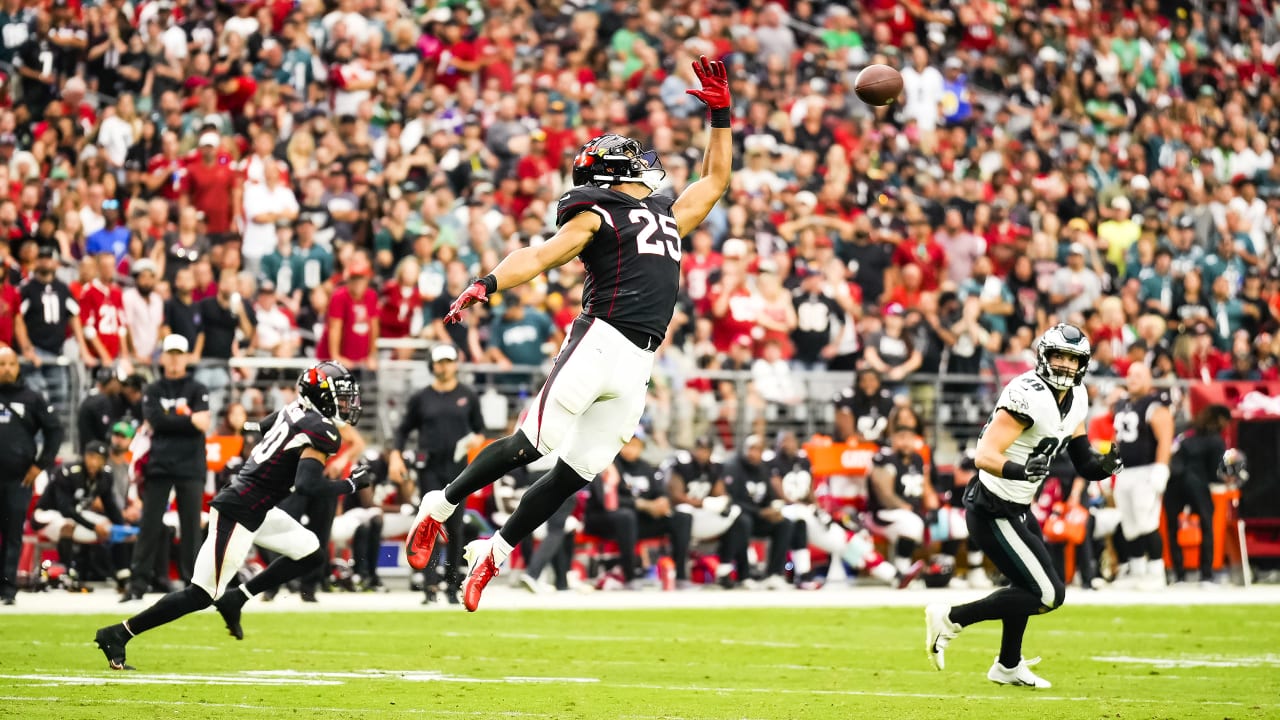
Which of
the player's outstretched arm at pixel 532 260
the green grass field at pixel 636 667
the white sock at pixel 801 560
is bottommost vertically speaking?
the green grass field at pixel 636 667

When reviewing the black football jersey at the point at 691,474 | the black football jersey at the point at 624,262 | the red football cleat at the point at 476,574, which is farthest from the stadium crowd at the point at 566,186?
the black football jersey at the point at 624,262

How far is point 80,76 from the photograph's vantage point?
60.2 feet

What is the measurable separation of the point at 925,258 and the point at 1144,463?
3808mm

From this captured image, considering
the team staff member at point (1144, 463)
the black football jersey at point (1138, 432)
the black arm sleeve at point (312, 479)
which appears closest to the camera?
the black arm sleeve at point (312, 479)

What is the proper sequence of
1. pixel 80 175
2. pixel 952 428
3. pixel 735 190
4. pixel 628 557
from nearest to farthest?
pixel 628 557 < pixel 80 175 < pixel 952 428 < pixel 735 190

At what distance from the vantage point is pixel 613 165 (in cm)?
822

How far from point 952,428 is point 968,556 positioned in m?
1.73

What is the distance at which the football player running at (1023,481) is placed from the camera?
29.6 ft

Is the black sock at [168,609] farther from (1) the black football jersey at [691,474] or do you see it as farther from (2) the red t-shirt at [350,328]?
(1) the black football jersey at [691,474]

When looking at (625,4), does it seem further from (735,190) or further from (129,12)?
(129,12)

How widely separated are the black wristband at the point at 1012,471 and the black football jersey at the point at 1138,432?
312 inches

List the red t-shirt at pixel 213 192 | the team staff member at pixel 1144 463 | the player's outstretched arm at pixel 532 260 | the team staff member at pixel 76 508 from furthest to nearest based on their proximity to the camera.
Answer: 1. the red t-shirt at pixel 213 192
2. the team staff member at pixel 1144 463
3. the team staff member at pixel 76 508
4. the player's outstretched arm at pixel 532 260

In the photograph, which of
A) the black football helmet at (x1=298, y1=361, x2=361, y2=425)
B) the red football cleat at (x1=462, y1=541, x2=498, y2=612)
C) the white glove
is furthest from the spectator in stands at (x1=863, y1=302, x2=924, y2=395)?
the red football cleat at (x1=462, y1=541, x2=498, y2=612)

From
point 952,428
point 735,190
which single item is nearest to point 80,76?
point 735,190
